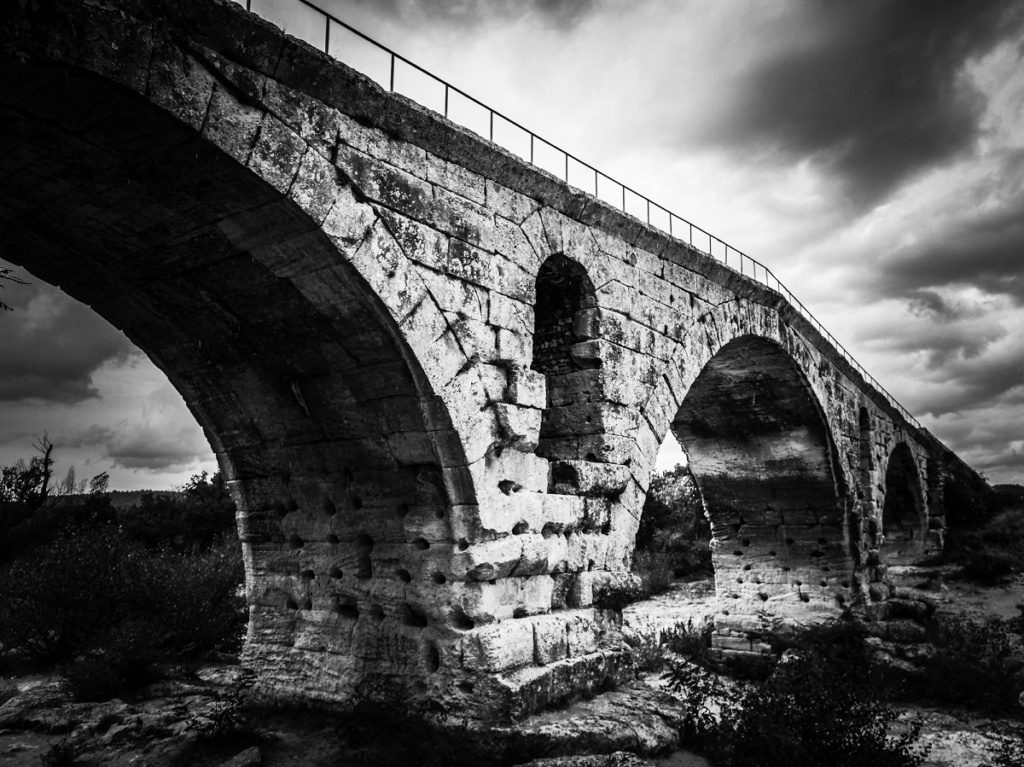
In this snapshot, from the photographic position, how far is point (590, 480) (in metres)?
5.88

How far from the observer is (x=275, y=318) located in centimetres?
496

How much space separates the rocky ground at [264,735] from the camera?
4621mm

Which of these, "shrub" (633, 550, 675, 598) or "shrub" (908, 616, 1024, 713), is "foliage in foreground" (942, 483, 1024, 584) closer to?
"shrub" (633, 550, 675, 598)

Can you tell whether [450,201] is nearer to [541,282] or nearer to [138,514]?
[541,282]

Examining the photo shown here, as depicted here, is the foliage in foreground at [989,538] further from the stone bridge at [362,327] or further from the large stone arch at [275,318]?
the large stone arch at [275,318]

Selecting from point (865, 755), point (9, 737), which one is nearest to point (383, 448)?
point (9, 737)

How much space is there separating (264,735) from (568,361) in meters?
3.58

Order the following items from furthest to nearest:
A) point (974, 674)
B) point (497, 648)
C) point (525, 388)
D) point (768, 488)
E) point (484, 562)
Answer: point (768, 488) < point (974, 674) < point (525, 388) < point (484, 562) < point (497, 648)

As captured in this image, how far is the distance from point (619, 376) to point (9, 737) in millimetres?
5281

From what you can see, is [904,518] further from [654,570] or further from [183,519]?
[183,519]

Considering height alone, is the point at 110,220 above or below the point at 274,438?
above

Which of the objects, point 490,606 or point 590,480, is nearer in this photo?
point 490,606

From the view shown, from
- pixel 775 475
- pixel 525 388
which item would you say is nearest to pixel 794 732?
pixel 525 388

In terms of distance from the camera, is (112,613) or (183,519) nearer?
(112,613)
